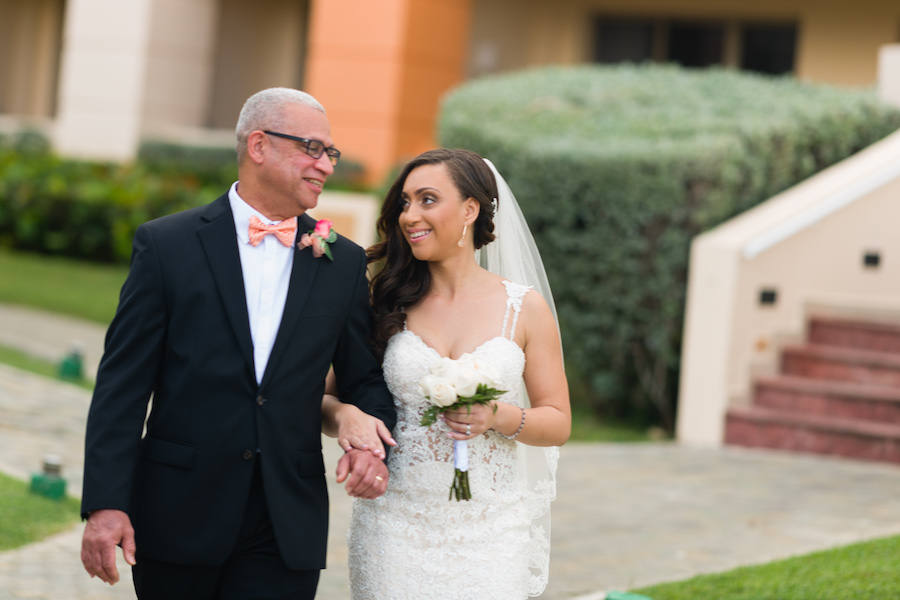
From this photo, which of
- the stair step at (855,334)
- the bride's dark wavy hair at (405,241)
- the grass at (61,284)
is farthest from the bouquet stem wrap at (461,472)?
the grass at (61,284)

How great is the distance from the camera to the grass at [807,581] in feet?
16.7

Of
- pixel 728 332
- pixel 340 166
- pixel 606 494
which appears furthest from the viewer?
pixel 340 166

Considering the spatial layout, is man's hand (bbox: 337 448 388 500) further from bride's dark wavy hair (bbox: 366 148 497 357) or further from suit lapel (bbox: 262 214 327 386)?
bride's dark wavy hair (bbox: 366 148 497 357)

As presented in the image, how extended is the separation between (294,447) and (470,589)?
31.1 inches

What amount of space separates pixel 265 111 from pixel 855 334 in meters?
7.55

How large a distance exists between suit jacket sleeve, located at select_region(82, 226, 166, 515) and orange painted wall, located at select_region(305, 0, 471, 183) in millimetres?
13631

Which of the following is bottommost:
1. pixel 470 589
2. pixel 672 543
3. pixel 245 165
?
pixel 672 543

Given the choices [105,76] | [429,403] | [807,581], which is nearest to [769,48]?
[105,76]

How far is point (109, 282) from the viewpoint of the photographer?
14.3 m

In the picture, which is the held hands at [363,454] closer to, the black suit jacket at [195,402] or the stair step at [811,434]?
the black suit jacket at [195,402]

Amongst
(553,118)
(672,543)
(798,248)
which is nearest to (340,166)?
(553,118)

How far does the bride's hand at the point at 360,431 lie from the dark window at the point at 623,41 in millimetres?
16488

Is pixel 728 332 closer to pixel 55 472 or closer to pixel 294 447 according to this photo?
pixel 55 472

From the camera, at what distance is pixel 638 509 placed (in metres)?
6.97
